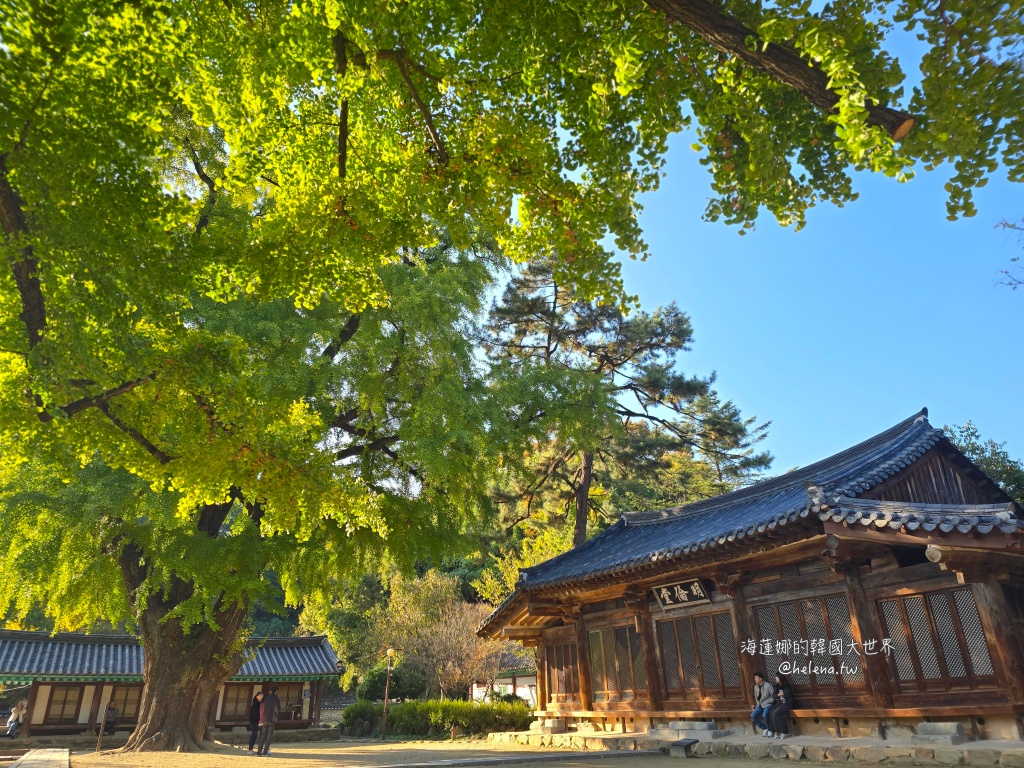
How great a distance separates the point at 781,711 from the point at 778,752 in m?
0.75

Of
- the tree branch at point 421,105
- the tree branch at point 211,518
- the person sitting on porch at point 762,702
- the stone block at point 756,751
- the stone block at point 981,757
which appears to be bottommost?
the stone block at point 756,751

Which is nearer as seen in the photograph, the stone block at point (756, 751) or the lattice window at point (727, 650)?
the stone block at point (756, 751)

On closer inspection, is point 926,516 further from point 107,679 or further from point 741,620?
point 107,679

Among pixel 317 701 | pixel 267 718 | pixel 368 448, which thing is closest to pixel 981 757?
pixel 368 448

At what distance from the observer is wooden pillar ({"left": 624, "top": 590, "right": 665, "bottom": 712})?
1272 centimetres

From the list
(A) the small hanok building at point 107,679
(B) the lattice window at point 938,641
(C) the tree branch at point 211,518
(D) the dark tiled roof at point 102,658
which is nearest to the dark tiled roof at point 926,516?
(B) the lattice window at point 938,641

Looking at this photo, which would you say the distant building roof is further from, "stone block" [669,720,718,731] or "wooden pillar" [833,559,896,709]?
"stone block" [669,720,718,731]

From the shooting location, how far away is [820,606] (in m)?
10.3

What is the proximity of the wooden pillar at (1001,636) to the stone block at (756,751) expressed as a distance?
348 centimetres

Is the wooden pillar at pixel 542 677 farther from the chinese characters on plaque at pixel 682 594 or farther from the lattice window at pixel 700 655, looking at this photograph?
the chinese characters on plaque at pixel 682 594

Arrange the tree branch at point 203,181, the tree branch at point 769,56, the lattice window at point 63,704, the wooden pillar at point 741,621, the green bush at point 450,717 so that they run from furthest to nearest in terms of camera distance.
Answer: the lattice window at point 63,704
the green bush at point 450,717
the tree branch at point 203,181
the wooden pillar at point 741,621
the tree branch at point 769,56

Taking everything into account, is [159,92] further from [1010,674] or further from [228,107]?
[1010,674]

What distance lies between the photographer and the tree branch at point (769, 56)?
14.6ft

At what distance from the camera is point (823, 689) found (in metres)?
10.1
